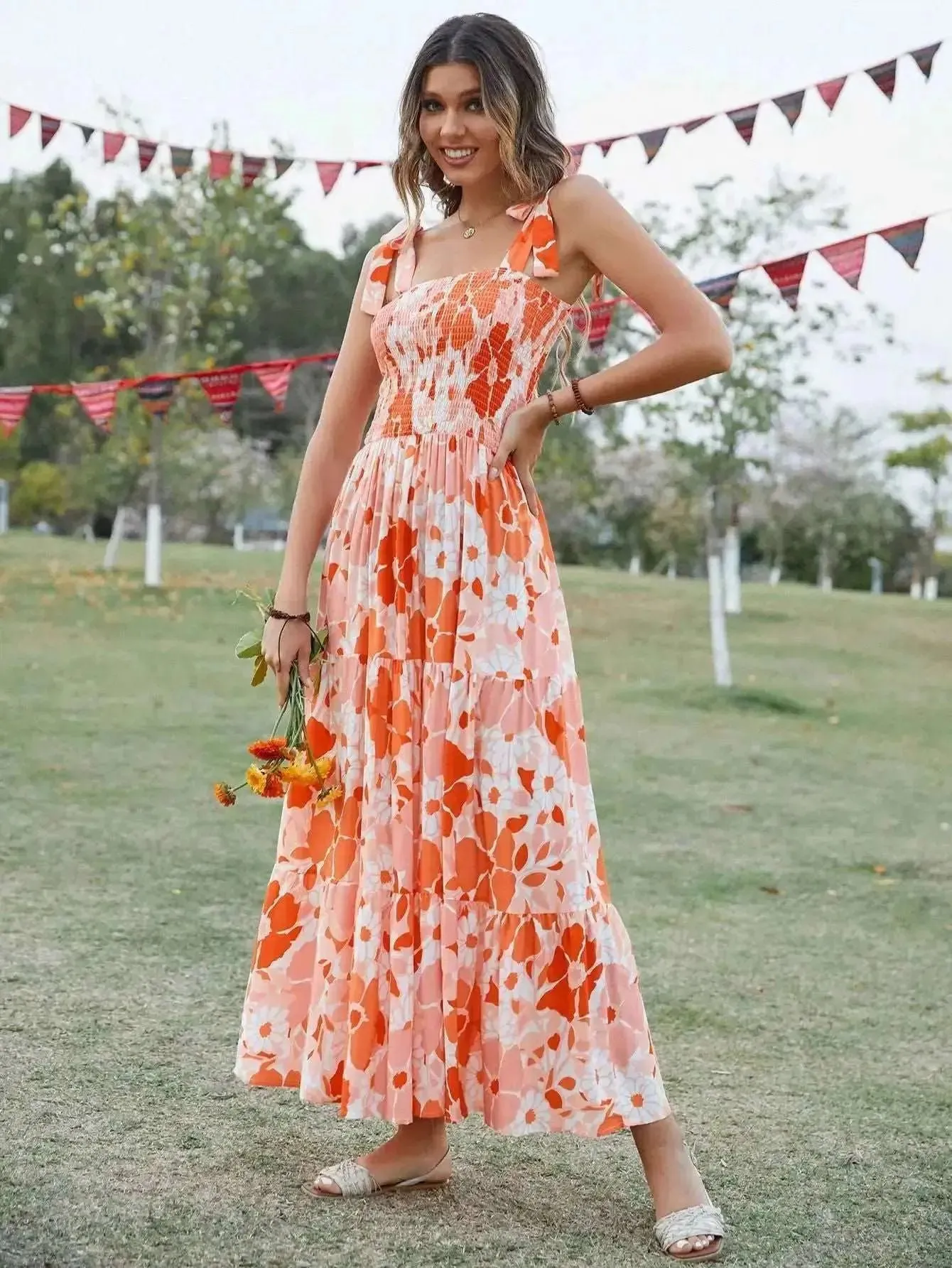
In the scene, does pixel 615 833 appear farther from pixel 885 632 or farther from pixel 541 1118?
pixel 885 632

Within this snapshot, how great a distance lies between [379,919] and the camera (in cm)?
227

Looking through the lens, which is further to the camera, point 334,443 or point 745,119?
point 745,119

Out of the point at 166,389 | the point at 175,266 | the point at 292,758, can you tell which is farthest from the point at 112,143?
the point at 175,266

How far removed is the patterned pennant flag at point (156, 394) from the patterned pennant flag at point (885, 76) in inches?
120

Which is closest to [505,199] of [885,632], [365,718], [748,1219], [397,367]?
[397,367]

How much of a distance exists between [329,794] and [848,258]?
3.24 meters

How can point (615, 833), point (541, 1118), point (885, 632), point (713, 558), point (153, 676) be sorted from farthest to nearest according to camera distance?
point (885, 632) → point (713, 558) → point (153, 676) → point (615, 833) → point (541, 1118)

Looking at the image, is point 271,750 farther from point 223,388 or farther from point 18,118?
point 18,118

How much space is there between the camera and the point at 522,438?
2.33 m

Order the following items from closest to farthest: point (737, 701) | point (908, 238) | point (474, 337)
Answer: point (474, 337) < point (908, 238) < point (737, 701)

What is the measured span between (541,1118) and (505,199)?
4.47ft

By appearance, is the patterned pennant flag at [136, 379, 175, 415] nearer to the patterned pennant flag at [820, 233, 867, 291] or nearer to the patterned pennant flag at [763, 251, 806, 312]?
the patterned pennant flag at [763, 251, 806, 312]

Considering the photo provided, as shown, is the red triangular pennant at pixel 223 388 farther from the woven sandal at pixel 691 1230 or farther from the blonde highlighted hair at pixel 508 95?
the woven sandal at pixel 691 1230

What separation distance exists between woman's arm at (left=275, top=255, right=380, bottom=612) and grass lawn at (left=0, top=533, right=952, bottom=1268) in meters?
0.95
